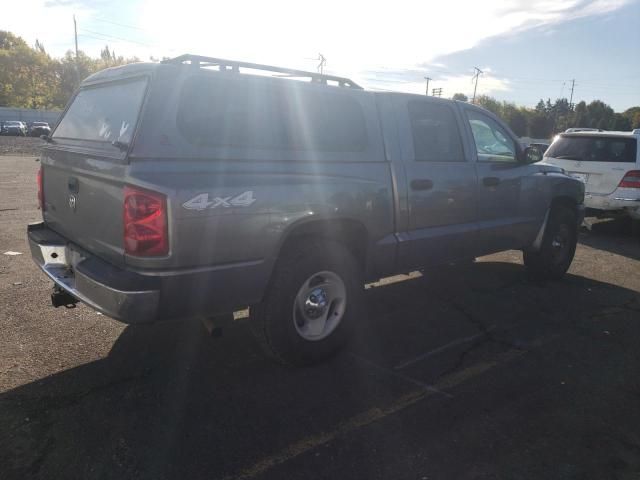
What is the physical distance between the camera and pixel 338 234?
379 centimetres

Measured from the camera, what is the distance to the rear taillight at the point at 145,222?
279cm

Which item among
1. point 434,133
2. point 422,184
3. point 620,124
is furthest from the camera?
point 620,124

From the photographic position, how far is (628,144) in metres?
8.80

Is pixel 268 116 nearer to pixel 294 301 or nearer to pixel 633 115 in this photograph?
pixel 294 301

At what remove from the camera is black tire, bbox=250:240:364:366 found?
11.3 ft

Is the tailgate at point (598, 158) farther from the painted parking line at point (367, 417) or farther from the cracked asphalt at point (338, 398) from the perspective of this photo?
the painted parking line at point (367, 417)

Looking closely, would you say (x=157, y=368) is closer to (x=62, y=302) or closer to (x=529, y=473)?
(x=62, y=302)

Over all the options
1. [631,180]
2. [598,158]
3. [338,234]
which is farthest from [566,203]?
[338,234]

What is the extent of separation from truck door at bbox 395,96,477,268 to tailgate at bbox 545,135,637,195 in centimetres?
479

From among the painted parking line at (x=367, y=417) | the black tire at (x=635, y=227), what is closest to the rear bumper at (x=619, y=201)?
the black tire at (x=635, y=227)

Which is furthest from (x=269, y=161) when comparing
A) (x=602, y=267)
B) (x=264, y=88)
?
(x=602, y=267)

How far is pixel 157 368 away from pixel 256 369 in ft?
2.32

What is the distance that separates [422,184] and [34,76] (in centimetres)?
9497

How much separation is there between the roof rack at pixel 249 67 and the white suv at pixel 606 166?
20.1 ft
